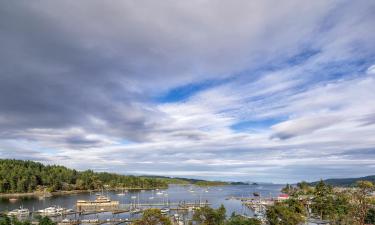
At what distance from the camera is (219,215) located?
4653cm

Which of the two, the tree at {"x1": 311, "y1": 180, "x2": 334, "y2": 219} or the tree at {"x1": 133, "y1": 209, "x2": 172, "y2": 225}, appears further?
the tree at {"x1": 311, "y1": 180, "x2": 334, "y2": 219}

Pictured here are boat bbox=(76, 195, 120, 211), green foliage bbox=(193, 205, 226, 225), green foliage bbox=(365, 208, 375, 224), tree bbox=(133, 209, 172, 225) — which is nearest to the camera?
tree bbox=(133, 209, 172, 225)

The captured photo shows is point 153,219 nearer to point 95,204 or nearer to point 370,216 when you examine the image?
point 370,216

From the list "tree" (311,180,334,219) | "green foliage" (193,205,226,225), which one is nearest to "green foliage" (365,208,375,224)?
"tree" (311,180,334,219)

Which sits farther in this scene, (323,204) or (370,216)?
(323,204)

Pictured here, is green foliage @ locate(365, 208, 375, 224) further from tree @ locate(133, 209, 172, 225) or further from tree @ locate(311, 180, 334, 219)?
tree @ locate(133, 209, 172, 225)

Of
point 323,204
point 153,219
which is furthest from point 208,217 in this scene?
point 323,204

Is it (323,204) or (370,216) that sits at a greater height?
(323,204)

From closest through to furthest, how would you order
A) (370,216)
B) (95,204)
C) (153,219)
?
(153,219)
(370,216)
(95,204)

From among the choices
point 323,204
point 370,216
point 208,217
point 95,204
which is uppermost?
point 208,217

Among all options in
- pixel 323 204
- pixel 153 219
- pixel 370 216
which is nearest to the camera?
pixel 153 219

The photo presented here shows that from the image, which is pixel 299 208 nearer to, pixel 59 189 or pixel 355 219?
pixel 355 219

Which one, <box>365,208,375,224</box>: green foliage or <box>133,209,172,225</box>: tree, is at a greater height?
<box>133,209,172,225</box>: tree

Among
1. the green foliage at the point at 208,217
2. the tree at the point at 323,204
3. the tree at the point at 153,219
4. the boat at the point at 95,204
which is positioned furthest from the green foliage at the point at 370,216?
the boat at the point at 95,204
